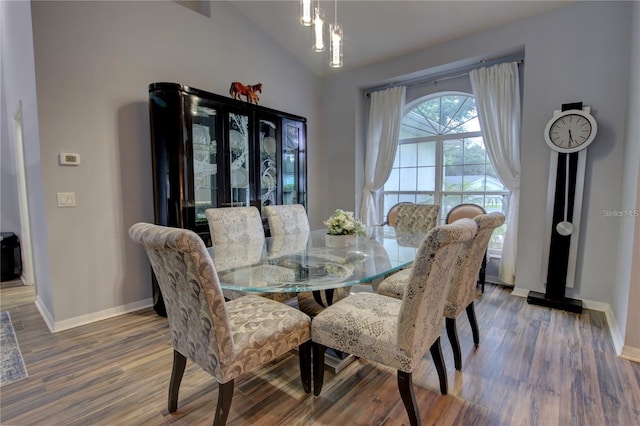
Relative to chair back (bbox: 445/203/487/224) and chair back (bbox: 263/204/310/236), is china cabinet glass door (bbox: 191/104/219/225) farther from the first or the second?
chair back (bbox: 445/203/487/224)

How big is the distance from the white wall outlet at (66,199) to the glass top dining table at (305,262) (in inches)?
50.2

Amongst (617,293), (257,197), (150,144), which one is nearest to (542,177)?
(617,293)

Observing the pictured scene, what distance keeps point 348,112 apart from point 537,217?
2706 mm

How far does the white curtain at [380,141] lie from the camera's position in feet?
13.9

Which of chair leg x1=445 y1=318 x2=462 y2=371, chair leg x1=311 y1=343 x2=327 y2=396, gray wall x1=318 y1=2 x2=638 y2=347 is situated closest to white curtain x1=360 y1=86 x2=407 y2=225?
gray wall x1=318 y1=2 x2=638 y2=347

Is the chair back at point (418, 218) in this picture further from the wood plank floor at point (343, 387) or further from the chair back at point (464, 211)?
the wood plank floor at point (343, 387)

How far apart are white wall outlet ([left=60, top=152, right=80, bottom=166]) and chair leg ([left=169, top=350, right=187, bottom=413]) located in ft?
6.32

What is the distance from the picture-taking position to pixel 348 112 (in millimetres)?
4527

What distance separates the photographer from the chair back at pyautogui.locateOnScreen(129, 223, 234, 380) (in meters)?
1.14

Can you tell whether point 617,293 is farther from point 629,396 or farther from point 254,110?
point 254,110

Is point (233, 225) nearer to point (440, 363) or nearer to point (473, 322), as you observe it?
point (440, 363)

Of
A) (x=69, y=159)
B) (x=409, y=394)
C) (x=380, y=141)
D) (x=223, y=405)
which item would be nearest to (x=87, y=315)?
(x=69, y=159)

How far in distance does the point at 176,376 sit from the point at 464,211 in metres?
3.25

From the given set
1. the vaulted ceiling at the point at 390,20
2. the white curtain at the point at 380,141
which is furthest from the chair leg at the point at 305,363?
the vaulted ceiling at the point at 390,20
